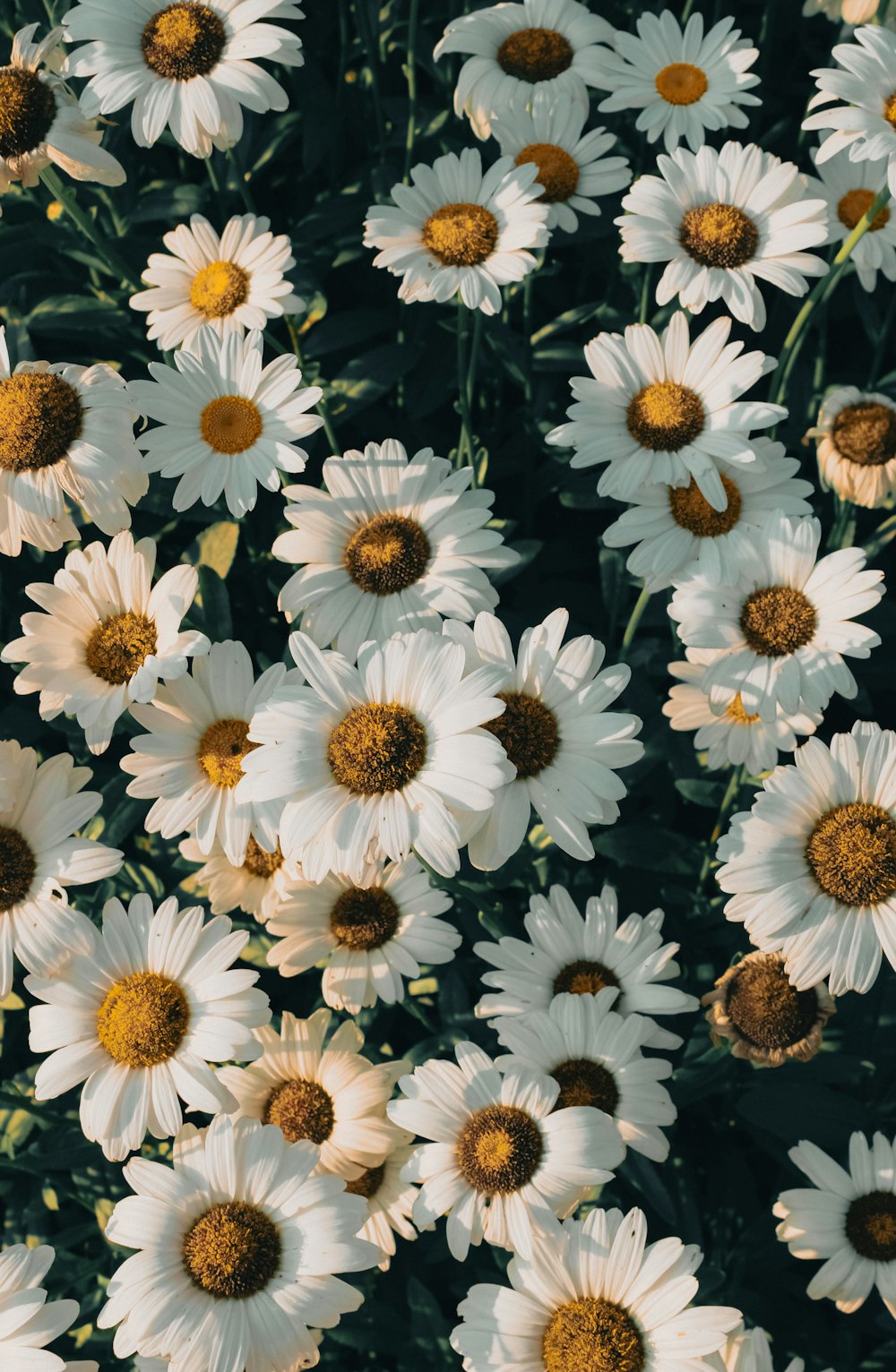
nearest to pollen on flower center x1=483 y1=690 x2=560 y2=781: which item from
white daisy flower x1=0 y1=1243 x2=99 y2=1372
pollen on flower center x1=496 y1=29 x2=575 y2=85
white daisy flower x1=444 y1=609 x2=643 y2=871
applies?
white daisy flower x1=444 y1=609 x2=643 y2=871

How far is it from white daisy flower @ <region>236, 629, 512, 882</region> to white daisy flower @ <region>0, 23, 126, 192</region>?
4.21ft

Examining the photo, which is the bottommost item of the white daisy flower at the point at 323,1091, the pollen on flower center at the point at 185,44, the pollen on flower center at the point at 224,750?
the white daisy flower at the point at 323,1091

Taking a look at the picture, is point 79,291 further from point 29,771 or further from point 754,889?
point 754,889

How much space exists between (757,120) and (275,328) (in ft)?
4.79

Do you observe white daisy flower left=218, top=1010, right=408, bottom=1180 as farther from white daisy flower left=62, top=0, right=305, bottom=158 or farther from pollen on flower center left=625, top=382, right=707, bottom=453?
white daisy flower left=62, top=0, right=305, bottom=158

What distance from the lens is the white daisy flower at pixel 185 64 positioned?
8.55ft

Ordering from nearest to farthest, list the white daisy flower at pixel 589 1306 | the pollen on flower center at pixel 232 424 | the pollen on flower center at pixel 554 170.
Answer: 1. the white daisy flower at pixel 589 1306
2. the pollen on flower center at pixel 232 424
3. the pollen on flower center at pixel 554 170

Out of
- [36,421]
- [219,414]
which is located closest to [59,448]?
[36,421]

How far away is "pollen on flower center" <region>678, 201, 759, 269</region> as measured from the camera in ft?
8.44

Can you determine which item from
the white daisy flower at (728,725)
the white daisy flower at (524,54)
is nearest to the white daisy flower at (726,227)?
the white daisy flower at (524,54)

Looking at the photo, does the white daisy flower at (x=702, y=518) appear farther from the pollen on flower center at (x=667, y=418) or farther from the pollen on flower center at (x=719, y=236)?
the pollen on flower center at (x=719, y=236)

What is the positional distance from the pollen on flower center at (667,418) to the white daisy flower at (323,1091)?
125 centimetres

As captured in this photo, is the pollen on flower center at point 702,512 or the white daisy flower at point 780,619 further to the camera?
the pollen on flower center at point 702,512

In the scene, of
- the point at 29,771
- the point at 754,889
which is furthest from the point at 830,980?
the point at 29,771
